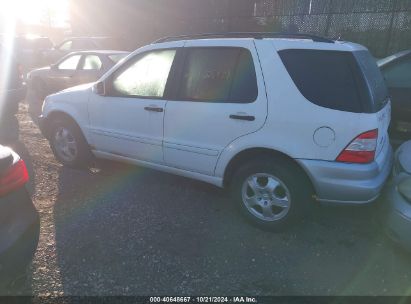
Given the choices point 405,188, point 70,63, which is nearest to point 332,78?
point 405,188

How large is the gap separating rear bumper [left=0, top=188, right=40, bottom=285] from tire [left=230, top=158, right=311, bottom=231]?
6.15 ft

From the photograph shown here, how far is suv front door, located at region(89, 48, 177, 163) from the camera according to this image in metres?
4.00

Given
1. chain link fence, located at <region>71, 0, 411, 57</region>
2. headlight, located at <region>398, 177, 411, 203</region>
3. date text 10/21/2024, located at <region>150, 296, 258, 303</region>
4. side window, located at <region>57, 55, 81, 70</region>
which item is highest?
chain link fence, located at <region>71, 0, 411, 57</region>

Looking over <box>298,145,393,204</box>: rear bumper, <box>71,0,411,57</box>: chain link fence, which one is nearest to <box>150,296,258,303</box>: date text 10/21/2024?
<box>298,145,393,204</box>: rear bumper

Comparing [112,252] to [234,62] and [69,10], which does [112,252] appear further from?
[69,10]

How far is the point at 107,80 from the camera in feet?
14.4

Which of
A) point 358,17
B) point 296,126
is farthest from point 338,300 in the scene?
point 358,17

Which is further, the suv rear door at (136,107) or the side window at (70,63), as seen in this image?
the side window at (70,63)

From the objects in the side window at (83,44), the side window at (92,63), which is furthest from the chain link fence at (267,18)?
the side window at (92,63)

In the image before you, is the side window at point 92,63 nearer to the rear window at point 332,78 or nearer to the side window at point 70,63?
the side window at point 70,63

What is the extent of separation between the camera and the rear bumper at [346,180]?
3078mm

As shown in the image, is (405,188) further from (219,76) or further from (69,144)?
(69,144)

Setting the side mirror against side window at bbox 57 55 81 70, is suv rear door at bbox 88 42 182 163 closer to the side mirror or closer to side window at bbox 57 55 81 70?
the side mirror

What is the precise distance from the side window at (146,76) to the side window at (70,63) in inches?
212
